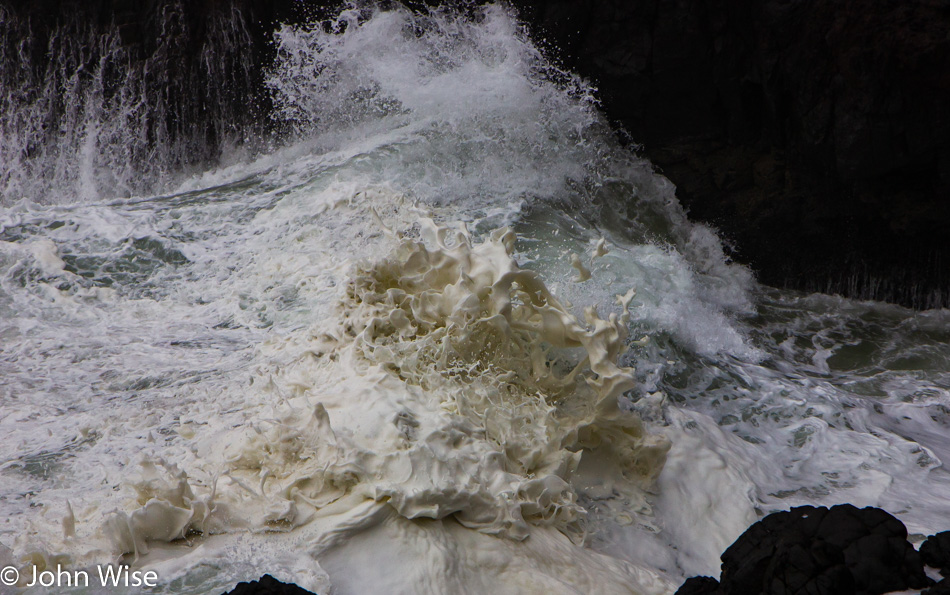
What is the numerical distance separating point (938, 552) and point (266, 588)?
6.02 feet

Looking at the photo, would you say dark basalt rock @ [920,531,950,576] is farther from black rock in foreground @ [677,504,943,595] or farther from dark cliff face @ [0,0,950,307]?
dark cliff face @ [0,0,950,307]

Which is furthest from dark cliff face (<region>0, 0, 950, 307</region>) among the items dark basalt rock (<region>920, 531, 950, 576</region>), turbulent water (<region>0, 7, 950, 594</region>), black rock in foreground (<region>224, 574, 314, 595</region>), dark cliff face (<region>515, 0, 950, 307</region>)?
black rock in foreground (<region>224, 574, 314, 595</region>)

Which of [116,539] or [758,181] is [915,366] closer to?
[758,181]

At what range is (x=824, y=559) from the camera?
6.52 ft

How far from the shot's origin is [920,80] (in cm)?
548

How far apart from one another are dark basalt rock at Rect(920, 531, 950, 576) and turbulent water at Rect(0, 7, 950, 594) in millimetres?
802

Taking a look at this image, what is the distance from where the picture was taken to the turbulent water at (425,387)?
2.30 meters

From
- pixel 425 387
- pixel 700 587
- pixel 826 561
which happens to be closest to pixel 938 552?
pixel 826 561

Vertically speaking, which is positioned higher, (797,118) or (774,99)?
(774,99)

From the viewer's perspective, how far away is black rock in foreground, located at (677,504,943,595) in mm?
1959

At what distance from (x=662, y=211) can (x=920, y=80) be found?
84.2 inches

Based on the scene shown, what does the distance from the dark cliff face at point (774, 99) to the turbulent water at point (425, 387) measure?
0.57m

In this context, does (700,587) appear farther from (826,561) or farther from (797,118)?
(797,118)

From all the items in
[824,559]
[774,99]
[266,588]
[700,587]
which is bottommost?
[700,587]
